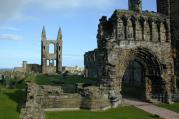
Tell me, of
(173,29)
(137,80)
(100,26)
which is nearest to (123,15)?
(100,26)

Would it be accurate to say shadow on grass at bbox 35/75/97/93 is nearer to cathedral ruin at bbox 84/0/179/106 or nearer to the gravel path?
cathedral ruin at bbox 84/0/179/106

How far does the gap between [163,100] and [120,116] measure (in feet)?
24.6

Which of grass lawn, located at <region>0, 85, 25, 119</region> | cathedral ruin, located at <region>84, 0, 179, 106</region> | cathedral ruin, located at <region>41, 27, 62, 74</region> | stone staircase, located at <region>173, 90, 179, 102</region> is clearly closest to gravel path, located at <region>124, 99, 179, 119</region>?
cathedral ruin, located at <region>84, 0, 179, 106</region>

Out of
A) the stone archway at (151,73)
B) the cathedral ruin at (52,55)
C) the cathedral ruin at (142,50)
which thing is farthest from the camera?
the cathedral ruin at (52,55)

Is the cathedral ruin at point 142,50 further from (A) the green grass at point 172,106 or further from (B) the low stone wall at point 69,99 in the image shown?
(B) the low stone wall at point 69,99

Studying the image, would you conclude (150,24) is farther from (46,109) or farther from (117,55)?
(46,109)

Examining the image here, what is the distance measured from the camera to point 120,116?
64.6 ft

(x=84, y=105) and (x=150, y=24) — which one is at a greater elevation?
(x=150, y=24)

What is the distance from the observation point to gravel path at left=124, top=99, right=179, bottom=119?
20.2 metres

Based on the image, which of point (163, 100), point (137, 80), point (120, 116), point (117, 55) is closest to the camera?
point (120, 116)

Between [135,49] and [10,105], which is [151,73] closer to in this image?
[135,49]

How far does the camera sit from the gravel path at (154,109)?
20203mm

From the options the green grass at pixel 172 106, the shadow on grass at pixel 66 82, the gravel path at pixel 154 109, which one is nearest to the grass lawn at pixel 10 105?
the shadow on grass at pixel 66 82

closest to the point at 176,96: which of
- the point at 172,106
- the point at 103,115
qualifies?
the point at 172,106
